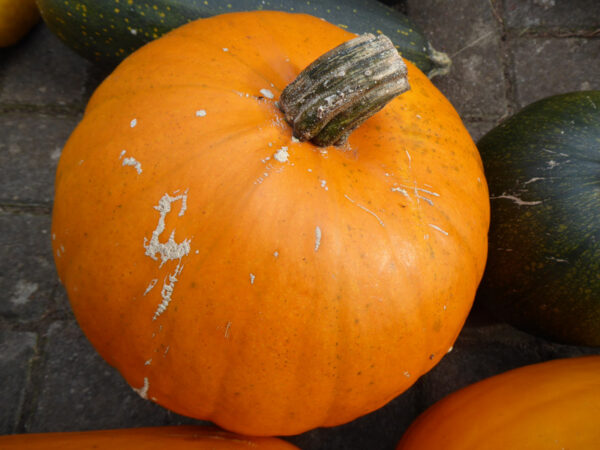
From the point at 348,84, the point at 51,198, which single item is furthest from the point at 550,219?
the point at 51,198

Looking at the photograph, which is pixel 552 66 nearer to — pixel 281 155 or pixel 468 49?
pixel 468 49

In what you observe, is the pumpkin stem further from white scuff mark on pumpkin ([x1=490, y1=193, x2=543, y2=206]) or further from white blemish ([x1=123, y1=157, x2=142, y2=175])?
white scuff mark on pumpkin ([x1=490, y1=193, x2=543, y2=206])

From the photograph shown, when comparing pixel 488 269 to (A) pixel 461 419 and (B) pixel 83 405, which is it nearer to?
(A) pixel 461 419

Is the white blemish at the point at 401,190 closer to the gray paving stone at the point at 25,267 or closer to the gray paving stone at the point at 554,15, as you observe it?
the gray paving stone at the point at 25,267

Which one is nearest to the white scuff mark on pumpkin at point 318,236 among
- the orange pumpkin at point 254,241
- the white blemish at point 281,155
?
the orange pumpkin at point 254,241

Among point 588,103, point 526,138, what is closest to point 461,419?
point 526,138

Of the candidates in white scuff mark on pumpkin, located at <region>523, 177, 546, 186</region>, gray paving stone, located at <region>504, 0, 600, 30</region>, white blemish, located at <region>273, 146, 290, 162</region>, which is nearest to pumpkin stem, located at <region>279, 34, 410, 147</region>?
white blemish, located at <region>273, 146, 290, 162</region>

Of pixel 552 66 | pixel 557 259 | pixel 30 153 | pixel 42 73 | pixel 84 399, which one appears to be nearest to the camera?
pixel 557 259
